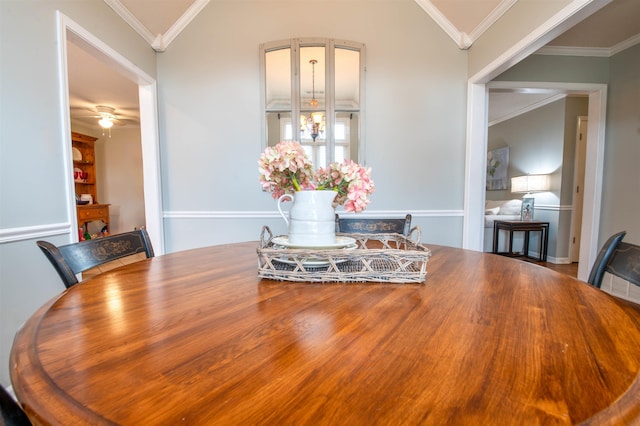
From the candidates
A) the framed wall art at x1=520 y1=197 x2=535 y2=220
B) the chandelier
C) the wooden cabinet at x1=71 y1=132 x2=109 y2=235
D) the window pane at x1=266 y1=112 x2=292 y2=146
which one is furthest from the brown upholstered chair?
the wooden cabinet at x1=71 y1=132 x2=109 y2=235

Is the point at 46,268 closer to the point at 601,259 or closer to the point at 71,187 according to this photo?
the point at 71,187

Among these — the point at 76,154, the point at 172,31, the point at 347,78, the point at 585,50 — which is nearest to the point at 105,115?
the point at 76,154

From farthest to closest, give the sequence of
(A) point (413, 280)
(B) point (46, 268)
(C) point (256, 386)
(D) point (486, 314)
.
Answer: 1. (B) point (46, 268)
2. (A) point (413, 280)
3. (D) point (486, 314)
4. (C) point (256, 386)

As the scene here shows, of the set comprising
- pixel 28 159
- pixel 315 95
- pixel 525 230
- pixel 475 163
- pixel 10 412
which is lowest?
pixel 525 230

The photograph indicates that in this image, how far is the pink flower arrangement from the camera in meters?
0.92

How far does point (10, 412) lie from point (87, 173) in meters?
6.57

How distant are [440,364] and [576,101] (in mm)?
5175

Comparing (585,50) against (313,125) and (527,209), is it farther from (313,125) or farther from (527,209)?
(313,125)

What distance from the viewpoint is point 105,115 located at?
4539 mm

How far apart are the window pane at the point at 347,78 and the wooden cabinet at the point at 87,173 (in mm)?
4892

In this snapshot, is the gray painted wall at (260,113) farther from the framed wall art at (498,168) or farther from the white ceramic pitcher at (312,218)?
the framed wall art at (498,168)

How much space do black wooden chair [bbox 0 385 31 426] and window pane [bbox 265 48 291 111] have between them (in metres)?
2.49

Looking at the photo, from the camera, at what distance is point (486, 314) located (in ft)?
1.94

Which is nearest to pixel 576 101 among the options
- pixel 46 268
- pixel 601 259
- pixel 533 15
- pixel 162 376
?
pixel 533 15
